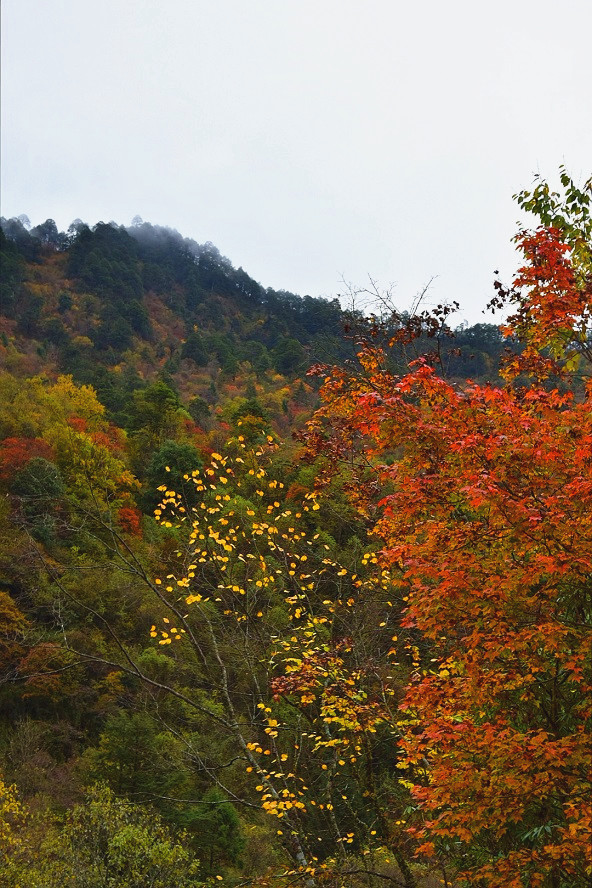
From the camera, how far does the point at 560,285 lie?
219 inches

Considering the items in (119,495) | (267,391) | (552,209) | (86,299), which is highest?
(86,299)

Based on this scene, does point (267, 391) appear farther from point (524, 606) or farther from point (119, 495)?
point (524, 606)

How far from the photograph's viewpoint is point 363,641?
9117mm

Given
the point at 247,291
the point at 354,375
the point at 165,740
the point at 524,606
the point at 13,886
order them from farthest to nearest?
the point at 247,291, the point at 165,740, the point at 13,886, the point at 354,375, the point at 524,606

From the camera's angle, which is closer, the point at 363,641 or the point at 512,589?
the point at 512,589

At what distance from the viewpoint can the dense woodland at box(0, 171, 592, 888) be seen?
465 centimetres

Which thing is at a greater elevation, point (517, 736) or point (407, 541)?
point (407, 541)

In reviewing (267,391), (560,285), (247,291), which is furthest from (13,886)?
(247,291)

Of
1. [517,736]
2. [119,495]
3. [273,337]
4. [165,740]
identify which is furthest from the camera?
[273,337]

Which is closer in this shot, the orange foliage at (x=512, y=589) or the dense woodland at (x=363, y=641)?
the orange foliage at (x=512, y=589)

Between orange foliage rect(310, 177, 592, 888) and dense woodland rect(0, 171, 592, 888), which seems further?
dense woodland rect(0, 171, 592, 888)

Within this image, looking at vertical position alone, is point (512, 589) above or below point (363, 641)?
above

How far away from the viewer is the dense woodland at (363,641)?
15.3 feet

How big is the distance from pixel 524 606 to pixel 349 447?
3186mm
